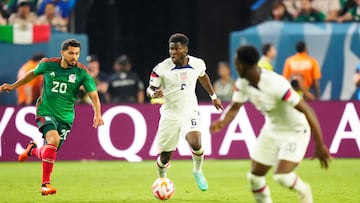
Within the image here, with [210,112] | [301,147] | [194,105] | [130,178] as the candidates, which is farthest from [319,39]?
[301,147]

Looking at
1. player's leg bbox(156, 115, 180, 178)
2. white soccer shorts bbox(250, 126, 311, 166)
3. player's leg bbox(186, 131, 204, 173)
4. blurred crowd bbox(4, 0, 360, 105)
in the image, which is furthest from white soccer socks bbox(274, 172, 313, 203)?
blurred crowd bbox(4, 0, 360, 105)

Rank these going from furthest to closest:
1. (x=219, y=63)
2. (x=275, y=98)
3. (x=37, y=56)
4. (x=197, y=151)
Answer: (x=219, y=63) < (x=37, y=56) < (x=197, y=151) < (x=275, y=98)

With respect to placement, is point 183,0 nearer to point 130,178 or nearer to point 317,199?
point 130,178

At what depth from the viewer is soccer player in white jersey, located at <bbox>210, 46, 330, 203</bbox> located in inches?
386

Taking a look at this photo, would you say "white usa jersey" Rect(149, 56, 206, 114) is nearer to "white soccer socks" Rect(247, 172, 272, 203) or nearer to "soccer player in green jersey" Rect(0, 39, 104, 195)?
"soccer player in green jersey" Rect(0, 39, 104, 195)

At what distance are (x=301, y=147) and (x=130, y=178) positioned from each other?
6.55 meters

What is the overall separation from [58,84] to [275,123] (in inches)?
158

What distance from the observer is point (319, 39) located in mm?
22875

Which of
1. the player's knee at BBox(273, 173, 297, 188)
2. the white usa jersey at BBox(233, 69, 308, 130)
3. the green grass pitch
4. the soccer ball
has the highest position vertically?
the white usa jersey at BBox(233, 69, 308, 130)

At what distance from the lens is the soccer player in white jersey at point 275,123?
9.80 metres

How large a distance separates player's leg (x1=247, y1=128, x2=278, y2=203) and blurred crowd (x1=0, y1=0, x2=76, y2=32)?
43.8 ft

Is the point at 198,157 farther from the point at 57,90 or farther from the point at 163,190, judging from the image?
the point at 57,90

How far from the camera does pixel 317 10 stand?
76.1 feet

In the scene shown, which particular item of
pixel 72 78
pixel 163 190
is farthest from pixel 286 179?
pixel 72 78
